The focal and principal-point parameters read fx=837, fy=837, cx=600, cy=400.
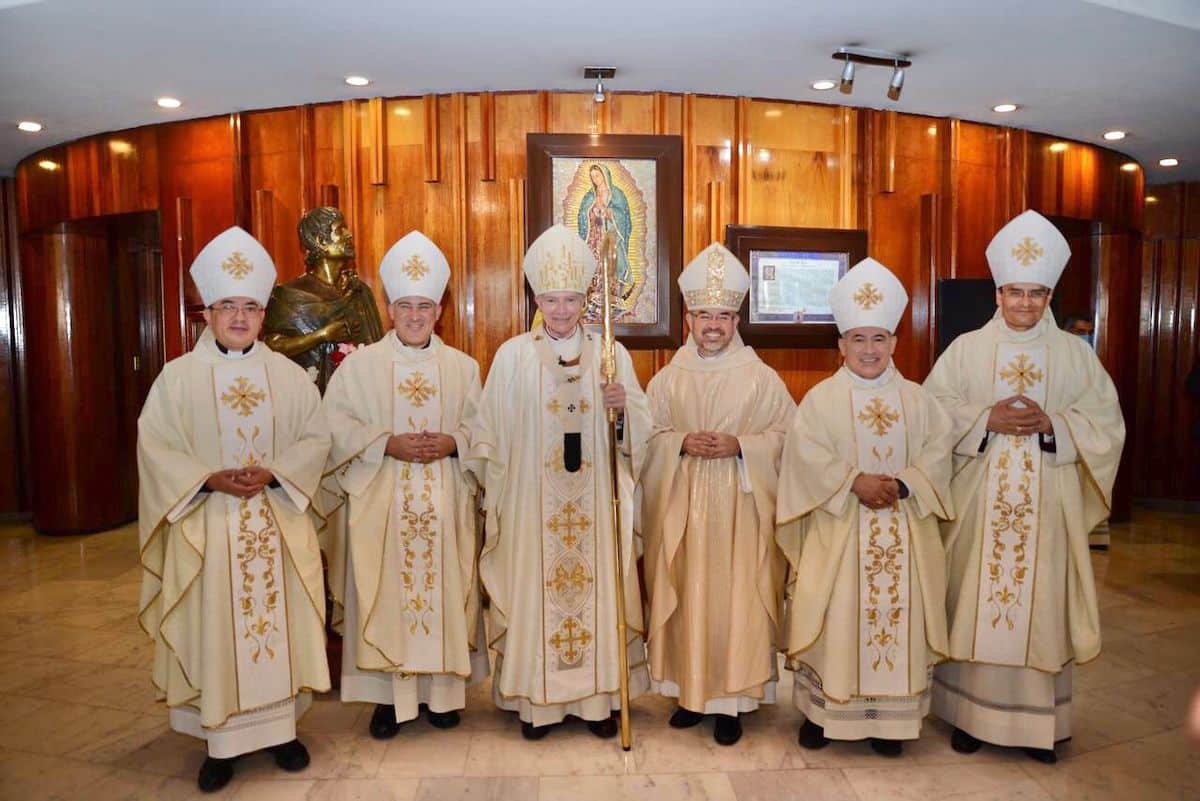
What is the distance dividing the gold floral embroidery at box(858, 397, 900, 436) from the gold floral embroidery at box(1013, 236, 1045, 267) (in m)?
0.89

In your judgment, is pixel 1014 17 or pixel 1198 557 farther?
pixel 1198 557

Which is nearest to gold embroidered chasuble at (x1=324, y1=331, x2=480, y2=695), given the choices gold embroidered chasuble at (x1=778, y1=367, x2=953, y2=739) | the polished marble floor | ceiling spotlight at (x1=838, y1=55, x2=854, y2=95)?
the polished marble floor

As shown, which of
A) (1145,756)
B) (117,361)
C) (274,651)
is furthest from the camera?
(117,361)

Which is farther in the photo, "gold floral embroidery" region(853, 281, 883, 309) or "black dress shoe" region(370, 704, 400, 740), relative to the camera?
Answer: "black dress shoe" region(370, 704, 400, 740)

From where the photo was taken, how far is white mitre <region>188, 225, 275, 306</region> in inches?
135

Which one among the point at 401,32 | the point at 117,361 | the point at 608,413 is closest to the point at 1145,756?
the point at 608,413

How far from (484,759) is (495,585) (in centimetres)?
74

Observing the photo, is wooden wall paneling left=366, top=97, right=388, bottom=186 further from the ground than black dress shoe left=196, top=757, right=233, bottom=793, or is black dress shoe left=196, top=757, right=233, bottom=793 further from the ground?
wooden wall paneling left=366, top=97, right=388, bottom=186

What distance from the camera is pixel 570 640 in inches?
146

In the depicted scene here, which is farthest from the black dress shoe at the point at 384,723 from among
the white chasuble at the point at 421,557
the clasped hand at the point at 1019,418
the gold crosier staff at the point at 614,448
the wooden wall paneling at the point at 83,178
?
the wooden wall paneling at the point at 83,178

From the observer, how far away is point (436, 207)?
20.2 feet

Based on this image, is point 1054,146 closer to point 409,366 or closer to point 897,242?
point 897,242

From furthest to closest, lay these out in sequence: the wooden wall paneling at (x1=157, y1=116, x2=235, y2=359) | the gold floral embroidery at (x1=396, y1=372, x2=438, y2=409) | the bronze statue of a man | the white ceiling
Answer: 1. the wooden wall paneling at (x1=157, y1=116, x2=235, y2=359)
2. the bronze statue of a man
3. the white ceiling
4. the gold floral embroidery at (x1=396, y1=372, x2=438, y2=409)

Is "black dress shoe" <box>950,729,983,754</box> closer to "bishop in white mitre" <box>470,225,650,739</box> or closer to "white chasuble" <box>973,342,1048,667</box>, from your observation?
"white chasuble" <box>973,342,1048,667</box>
